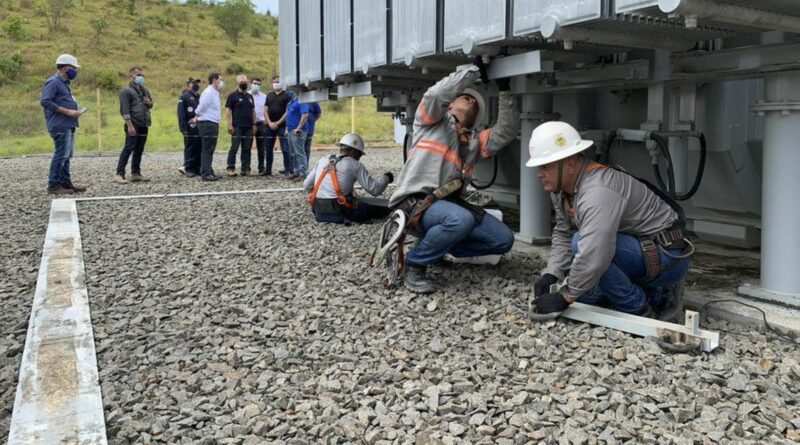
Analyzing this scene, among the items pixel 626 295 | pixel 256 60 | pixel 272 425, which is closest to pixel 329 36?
pixel 626 295

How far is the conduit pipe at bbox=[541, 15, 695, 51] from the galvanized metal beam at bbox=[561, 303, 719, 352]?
5.59ft

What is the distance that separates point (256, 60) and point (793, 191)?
164 feet

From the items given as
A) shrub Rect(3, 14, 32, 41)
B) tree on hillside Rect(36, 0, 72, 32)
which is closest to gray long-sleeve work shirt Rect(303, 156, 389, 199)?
shrub Rect(3, 14, 32, 41)

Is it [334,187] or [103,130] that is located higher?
[103,130]

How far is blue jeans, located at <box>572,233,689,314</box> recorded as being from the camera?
13.4ft

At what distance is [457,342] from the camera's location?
4.07 metres

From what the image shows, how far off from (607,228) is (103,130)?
28.1 metres

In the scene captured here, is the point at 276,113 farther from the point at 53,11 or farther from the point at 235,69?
the point at 53,11

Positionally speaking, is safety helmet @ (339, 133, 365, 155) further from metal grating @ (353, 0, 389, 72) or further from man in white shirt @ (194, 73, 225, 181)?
man in white shirt @ (194, 73, 225, 181)

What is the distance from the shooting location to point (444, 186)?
16.6ft

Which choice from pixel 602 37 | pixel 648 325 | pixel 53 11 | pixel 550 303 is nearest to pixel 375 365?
pixel 550 303

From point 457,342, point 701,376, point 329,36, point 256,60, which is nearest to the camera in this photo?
point 701,376

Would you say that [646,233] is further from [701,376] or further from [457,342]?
[457,342]

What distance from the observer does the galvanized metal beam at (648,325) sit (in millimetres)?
3771
